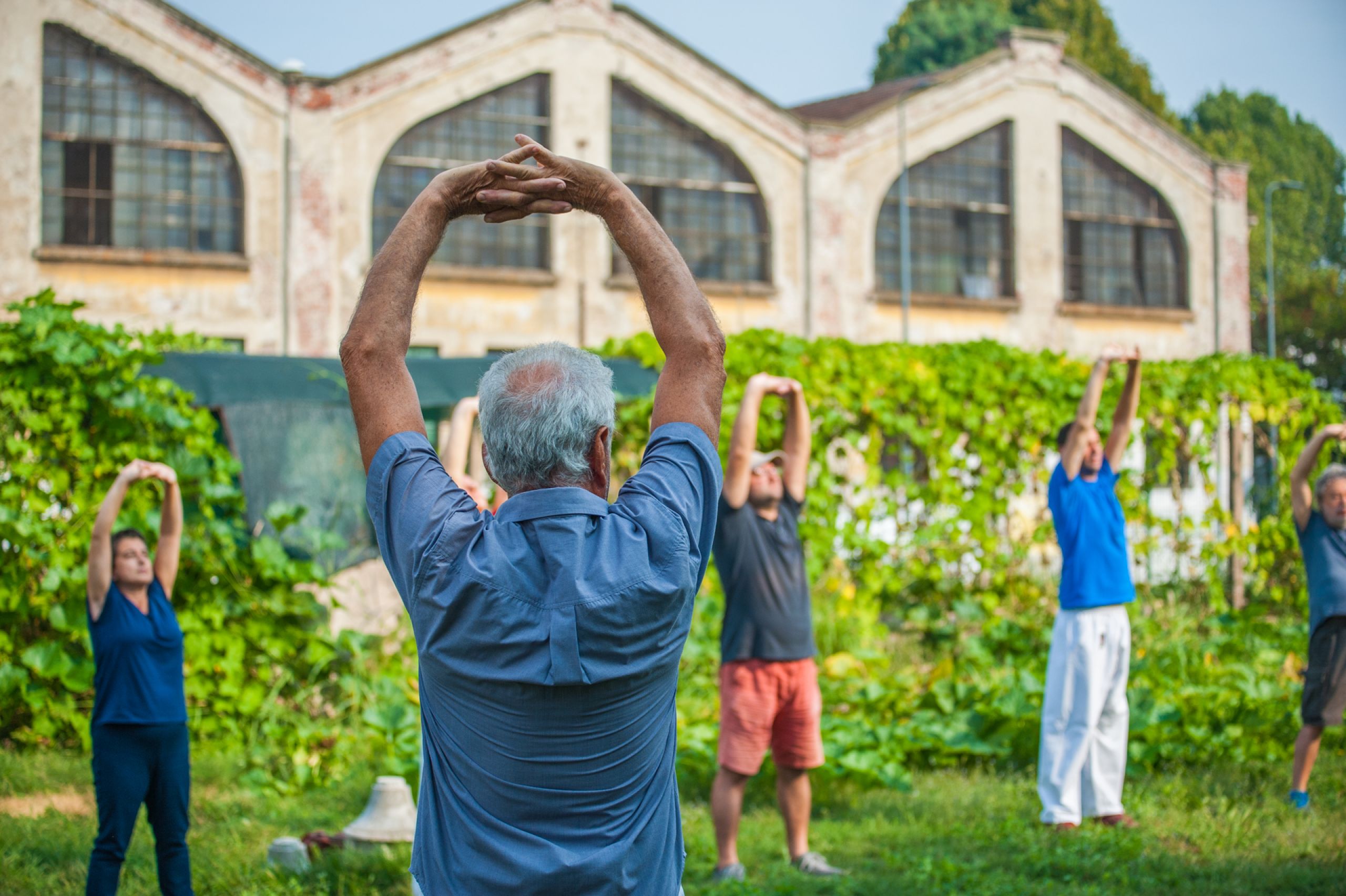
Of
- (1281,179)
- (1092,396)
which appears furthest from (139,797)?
(1281,179)

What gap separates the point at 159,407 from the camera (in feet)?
24.6

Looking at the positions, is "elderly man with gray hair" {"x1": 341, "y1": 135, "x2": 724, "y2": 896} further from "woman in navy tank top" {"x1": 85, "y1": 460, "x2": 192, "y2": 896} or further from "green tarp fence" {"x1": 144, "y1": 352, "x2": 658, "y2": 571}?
"green tarp fence" {"x1": 144, "y1": 352, "x2": 658, "y2": 571}

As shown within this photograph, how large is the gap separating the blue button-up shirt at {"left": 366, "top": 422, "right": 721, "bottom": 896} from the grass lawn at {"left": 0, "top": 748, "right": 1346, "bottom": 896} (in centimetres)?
313

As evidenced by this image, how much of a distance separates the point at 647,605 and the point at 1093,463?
487 centimetres

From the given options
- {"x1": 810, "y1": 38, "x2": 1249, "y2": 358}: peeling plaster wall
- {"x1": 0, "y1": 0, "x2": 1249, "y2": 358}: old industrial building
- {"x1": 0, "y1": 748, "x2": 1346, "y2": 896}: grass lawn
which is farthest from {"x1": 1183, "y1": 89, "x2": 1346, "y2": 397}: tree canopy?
{"x1": 0, "y1": 748, "x2": 1346, "y2": 896}: grass lawn

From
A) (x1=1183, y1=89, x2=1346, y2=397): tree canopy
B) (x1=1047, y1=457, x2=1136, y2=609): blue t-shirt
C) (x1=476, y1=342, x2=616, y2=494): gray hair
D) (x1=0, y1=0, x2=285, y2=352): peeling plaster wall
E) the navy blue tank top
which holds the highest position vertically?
(x1=1183, y1=89, x2=1346, y2=397): tree canopy

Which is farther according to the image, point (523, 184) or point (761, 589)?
point (761, 589)

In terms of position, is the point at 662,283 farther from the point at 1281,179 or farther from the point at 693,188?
the point at 1281,179

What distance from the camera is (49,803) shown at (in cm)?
638

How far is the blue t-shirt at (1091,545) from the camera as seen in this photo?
241 inches

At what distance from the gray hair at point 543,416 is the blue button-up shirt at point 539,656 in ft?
0.18

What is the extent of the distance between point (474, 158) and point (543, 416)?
18741 mm

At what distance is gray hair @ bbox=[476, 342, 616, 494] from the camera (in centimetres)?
210

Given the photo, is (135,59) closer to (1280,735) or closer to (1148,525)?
(1148,525)
